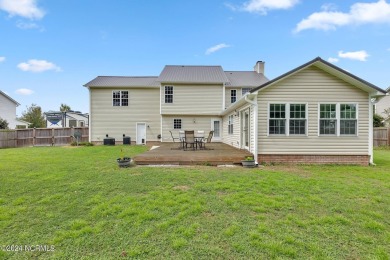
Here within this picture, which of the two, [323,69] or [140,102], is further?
[140,102]

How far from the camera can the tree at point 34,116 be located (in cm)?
3497

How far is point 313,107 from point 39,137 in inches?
781

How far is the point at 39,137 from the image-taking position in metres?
17.9

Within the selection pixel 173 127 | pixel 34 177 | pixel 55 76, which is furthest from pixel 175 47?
pixel 34 177

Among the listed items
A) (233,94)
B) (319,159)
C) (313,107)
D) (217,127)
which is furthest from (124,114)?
(319,159)

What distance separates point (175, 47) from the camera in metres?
20.9

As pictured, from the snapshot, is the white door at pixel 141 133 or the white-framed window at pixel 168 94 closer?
the white-framed window at pixel 168 94

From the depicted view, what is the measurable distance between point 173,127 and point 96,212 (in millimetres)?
13093

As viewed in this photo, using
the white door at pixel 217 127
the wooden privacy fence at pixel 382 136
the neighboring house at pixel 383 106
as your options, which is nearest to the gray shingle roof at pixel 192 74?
the white door at pixel 217 127

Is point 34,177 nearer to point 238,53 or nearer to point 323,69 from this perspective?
point 323,69

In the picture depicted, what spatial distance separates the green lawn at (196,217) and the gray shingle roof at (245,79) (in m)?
12.5

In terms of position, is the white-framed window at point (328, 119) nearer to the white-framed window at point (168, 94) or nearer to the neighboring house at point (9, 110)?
the white-framed window at point (168, 94)

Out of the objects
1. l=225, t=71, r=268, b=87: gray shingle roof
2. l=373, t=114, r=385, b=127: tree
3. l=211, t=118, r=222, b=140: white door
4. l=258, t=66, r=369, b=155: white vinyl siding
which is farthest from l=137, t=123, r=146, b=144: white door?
l=373, t=114, r=385, b=127: tree

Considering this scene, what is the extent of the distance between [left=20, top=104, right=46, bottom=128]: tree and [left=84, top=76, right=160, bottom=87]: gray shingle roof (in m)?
23.7
